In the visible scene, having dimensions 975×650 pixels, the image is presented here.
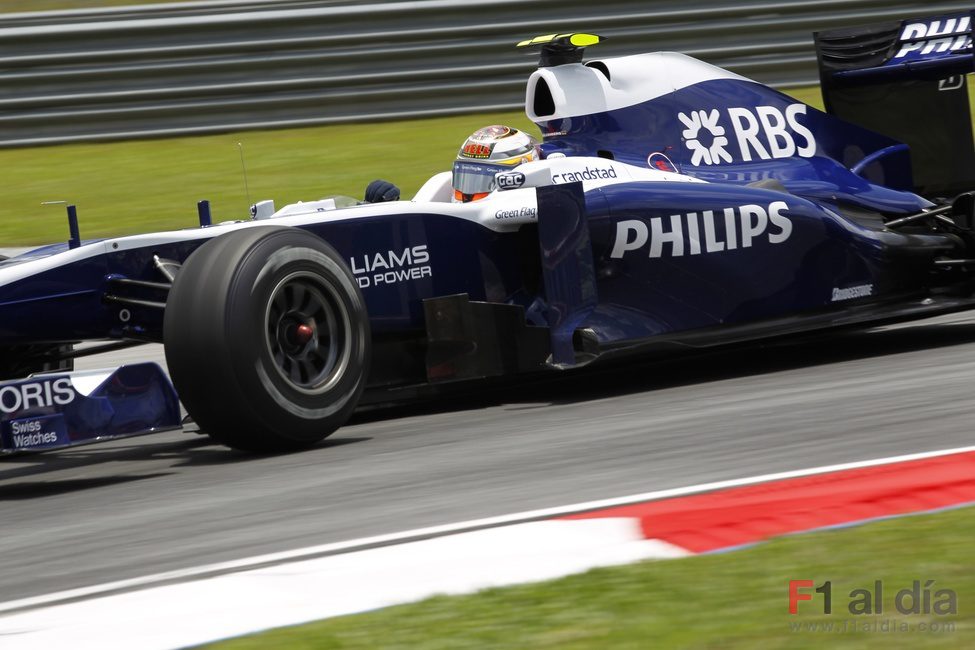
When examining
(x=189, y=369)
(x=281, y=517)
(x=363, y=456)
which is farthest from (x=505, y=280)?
(x=281, y=517)

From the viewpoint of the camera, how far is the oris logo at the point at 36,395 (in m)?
4.96

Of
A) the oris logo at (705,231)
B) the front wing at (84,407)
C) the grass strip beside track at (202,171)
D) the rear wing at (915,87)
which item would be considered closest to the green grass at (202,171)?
the grass strip beside track at (202,171)

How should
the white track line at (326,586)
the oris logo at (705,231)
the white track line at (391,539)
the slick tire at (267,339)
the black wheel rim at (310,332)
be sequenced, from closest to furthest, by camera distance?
the white track line at (326,586) < the white track line at (391,539) < the slick tire at (267,339) < the black wheel rim at (310,332) < the oris logo at (705,231)

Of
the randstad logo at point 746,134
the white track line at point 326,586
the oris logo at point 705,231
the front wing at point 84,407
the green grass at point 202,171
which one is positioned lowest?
the white track line at point 326,586

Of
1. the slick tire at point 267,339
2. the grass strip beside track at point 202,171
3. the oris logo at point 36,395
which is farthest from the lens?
the grass strip beside track at point 202,171

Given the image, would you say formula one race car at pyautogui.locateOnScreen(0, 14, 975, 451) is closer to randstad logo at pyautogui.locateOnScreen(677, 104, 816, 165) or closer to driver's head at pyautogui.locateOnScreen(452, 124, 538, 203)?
randstad logo at pyautogui.locateOnScreen(677, 104, 816, 165)

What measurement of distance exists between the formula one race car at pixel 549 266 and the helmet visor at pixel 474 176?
154 mm

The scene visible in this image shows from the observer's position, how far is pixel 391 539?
13.2ft

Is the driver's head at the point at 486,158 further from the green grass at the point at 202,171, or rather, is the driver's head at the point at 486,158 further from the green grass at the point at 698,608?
the green grass at the point at 202,171

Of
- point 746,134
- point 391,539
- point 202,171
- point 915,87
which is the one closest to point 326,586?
point 391,539

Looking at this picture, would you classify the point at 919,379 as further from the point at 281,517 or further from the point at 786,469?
the point at 281,517

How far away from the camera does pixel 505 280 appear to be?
21.6 feet

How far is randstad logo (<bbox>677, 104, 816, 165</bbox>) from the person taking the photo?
24.7 ft

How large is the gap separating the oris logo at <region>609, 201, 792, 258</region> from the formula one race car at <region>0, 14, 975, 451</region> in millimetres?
11
